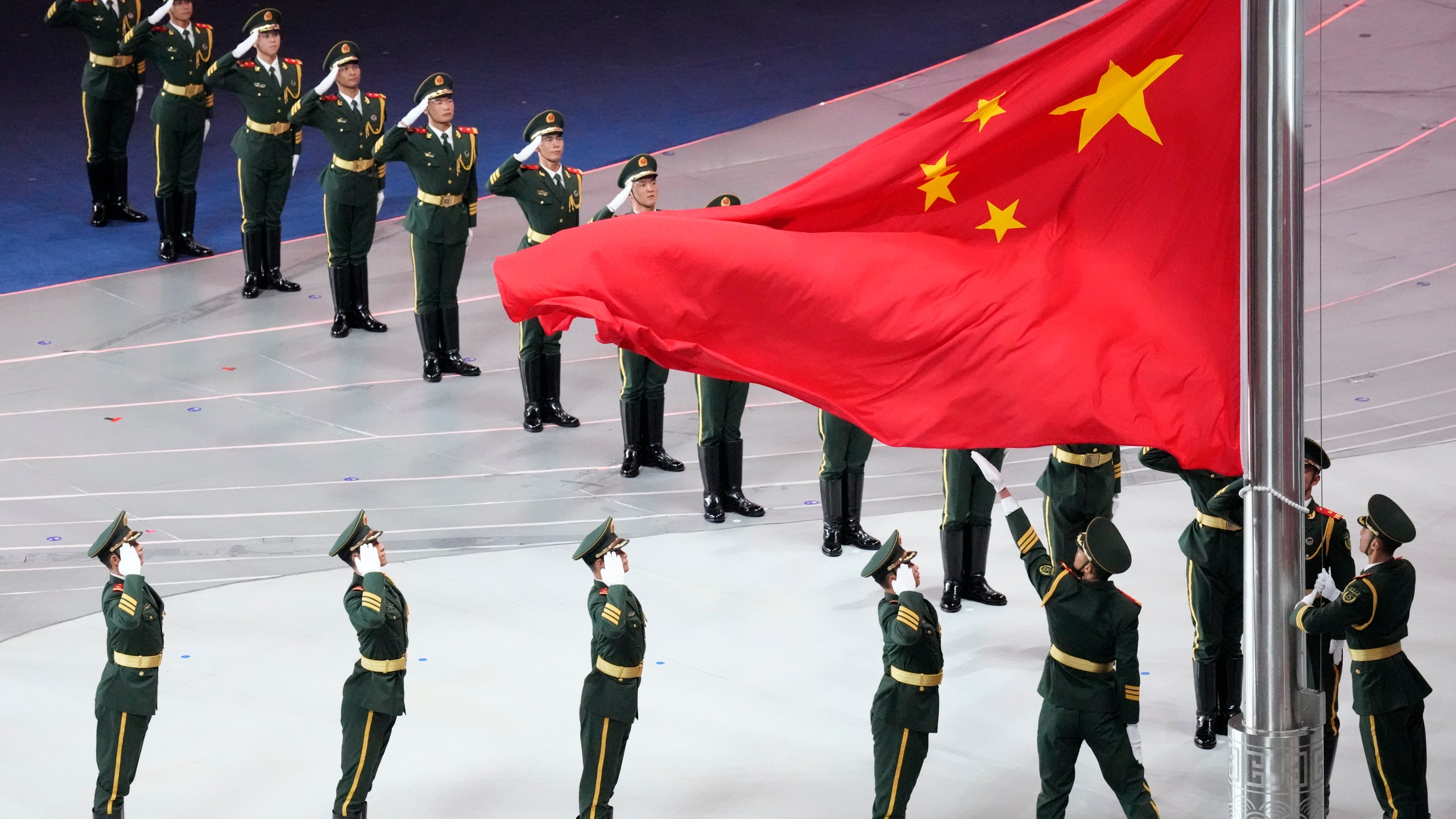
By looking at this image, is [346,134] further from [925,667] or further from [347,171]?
[925,667]

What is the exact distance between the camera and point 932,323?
18.4 feet

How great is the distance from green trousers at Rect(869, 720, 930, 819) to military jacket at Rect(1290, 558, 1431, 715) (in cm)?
140

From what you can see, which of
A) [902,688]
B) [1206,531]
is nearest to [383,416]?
[902,688]

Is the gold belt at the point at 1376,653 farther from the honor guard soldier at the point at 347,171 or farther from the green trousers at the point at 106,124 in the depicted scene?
the green trousers at the point at 106,124

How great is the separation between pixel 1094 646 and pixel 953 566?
2.21 metres

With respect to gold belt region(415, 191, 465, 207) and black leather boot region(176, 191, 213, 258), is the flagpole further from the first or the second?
black leather boot region(176, 191, 213, 258)

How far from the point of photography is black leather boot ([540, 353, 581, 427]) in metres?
10.5

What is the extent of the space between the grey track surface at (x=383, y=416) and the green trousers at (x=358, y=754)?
7.27 feet

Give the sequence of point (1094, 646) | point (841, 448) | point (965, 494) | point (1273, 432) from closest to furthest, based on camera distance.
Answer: point (1273, 432) < point (1094, 646) < point (965, 494) < point (841, 448)

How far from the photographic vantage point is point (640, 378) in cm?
984

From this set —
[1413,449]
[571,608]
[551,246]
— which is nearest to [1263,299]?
[551,246]

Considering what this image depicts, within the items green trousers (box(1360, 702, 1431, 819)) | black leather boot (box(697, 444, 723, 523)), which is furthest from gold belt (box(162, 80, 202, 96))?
green trousers (box(1360, 702, 1431, 819))

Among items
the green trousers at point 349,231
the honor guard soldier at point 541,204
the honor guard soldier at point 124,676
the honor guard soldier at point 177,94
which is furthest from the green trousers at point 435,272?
the honor guard soldier at point 124,676

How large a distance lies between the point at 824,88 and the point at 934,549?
768cm
